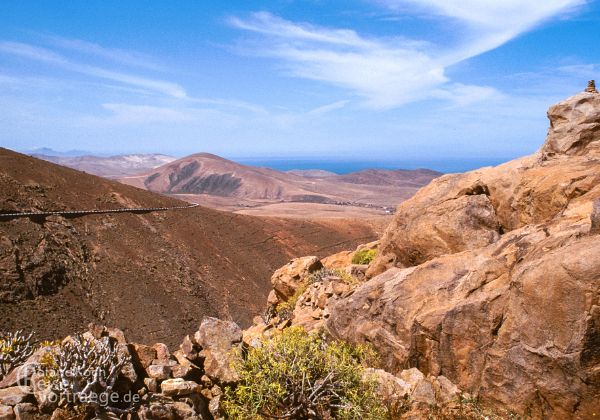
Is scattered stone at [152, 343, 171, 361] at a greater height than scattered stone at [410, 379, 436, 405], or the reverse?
scattered stone at [152, 343, 171, 361]

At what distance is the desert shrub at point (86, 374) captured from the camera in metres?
6.49

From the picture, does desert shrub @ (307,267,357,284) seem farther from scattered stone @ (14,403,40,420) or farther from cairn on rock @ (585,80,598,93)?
scattered stone @ (14,403,40,420)

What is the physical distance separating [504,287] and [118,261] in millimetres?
34657

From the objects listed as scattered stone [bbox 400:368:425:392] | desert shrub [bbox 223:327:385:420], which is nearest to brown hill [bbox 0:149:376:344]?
desert shrub [bbox 223:327:385:420]

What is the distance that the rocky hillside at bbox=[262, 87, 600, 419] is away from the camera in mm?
7117

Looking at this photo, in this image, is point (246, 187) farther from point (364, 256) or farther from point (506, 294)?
point (506, 294)

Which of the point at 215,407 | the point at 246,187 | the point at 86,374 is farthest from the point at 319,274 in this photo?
the point at 246,187

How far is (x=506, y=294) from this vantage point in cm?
852

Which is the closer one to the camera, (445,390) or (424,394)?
(424,394)

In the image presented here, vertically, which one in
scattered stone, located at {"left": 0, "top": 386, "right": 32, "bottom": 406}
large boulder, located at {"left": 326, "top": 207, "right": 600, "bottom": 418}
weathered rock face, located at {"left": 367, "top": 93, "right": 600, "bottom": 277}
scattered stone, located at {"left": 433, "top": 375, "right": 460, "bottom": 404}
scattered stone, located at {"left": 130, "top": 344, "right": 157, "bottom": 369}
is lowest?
scattered stone, located at {"left": 433, "top": 375, "right": 460, "bottom": 404}

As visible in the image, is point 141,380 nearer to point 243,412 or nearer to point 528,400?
point 243,412

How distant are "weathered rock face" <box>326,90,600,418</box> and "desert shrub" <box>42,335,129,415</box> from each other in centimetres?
607

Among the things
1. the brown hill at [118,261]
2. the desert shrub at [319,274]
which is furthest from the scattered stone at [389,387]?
the brown hill at [118,261]

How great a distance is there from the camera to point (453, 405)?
7996mm
